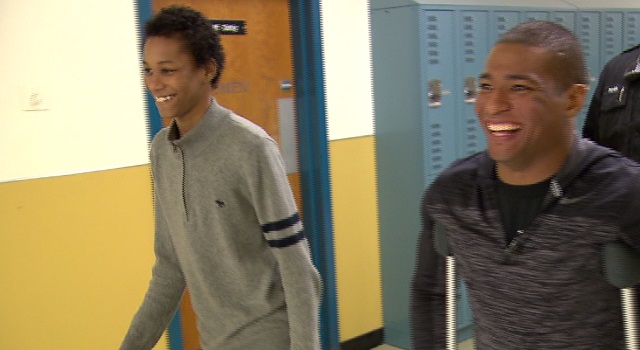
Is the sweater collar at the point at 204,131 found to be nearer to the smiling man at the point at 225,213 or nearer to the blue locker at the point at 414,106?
the smiling man at the point at 225,213

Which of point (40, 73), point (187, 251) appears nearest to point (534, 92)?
point (187, 251)

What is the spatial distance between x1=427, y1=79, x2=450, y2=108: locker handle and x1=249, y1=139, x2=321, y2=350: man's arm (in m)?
2.54

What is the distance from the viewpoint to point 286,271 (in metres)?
1.63

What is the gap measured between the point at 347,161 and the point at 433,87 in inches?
28.3

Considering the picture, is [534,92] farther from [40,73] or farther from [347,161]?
[347,161]

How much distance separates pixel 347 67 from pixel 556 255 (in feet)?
9.83

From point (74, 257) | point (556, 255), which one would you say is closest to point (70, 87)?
point (74, 257)

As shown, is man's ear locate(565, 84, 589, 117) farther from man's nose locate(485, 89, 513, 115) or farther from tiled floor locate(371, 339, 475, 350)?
tiled floor locate(371, 339, 475, 350)

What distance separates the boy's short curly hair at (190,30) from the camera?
5.65 feet

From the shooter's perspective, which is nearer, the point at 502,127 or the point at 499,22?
the point at 502,127

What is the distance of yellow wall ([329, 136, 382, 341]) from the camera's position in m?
4.14

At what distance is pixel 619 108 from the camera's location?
2.70 meters

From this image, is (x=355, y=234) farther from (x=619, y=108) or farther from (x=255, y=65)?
(x=619, y=108)

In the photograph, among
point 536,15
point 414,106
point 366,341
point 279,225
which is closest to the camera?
point 279,225
